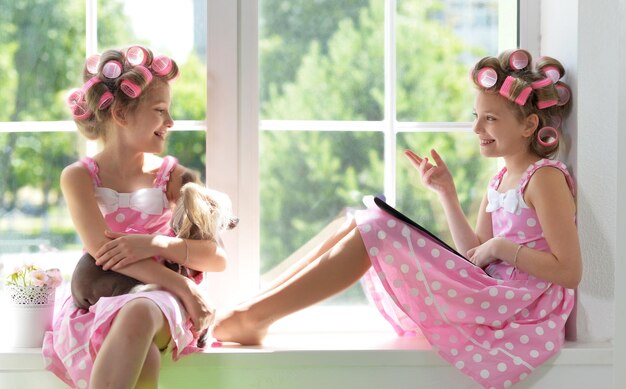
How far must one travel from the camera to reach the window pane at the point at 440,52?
2.36 meters

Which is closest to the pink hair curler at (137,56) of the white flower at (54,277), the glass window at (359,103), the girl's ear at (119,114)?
the girl's ear at (119,114)

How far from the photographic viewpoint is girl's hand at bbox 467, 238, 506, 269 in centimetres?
212

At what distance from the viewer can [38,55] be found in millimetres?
2309

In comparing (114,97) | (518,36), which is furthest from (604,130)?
(114,97)

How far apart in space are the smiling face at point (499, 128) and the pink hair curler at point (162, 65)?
0.81 metres

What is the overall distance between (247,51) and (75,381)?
97 cm

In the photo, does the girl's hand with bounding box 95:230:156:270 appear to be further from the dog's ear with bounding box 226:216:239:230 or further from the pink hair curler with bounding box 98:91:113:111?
the pink hair curler with bounding box 98:91:113:111

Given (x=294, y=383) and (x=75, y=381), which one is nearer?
(x=75, y=381)

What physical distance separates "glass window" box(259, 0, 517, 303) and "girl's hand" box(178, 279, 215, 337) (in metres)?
0.36

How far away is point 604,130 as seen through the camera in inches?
84.3

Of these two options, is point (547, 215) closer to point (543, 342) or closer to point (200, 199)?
point (543, 342)

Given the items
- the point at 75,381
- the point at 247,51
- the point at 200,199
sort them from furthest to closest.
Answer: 1. the point at 247,51
2. the point at 200,199
3. the point at 75,381

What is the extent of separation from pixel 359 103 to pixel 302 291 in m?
0.59

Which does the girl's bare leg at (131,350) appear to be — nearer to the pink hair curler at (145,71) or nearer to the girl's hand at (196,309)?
the girl's hand at (196,309)
